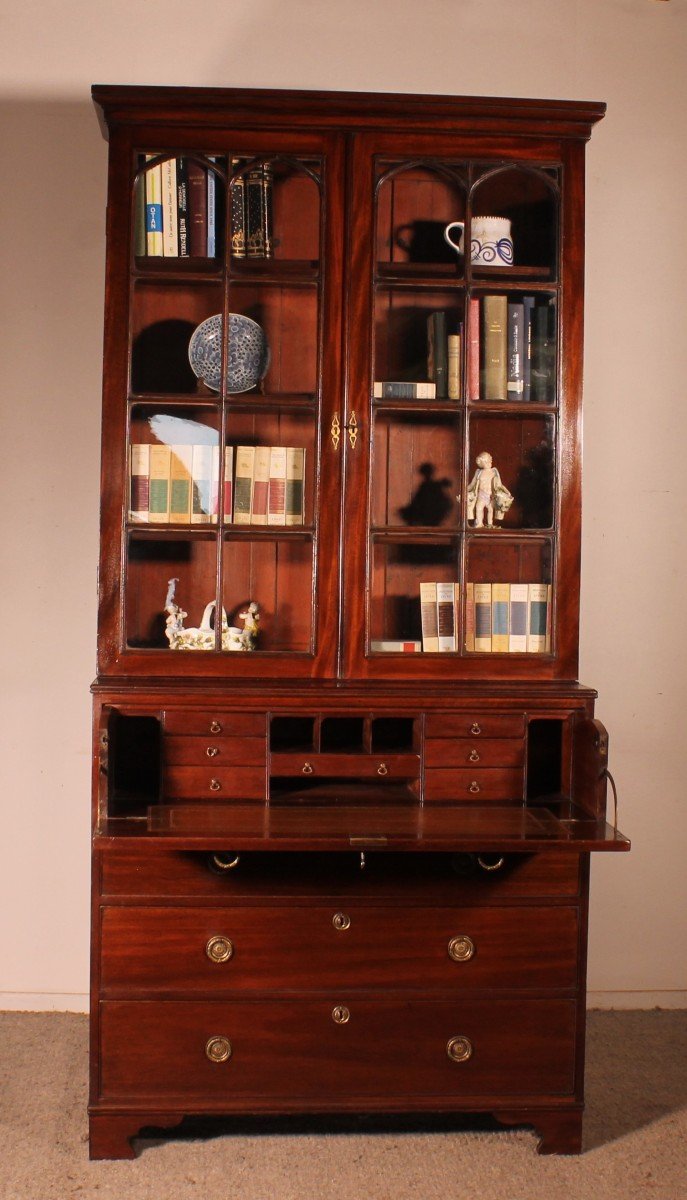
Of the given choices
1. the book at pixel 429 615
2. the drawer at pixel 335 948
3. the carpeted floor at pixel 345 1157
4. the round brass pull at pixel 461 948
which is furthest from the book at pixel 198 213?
the carpeted floor at pixel 345 1157

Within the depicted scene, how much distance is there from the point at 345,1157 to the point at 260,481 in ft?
4.88

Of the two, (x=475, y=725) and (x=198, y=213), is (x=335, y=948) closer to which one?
(x=475, y=725)

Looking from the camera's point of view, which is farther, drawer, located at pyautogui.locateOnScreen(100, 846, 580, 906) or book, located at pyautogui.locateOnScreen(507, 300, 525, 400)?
book, located at pyautogui.locateOnScreen(507, 300, 525, 400)

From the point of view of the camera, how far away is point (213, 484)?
2420 mm

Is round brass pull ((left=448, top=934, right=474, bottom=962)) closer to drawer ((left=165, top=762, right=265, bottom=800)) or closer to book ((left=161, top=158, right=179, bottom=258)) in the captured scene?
drawer ((left=165, top=762, right=265, bottom=800))

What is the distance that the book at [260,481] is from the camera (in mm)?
2426

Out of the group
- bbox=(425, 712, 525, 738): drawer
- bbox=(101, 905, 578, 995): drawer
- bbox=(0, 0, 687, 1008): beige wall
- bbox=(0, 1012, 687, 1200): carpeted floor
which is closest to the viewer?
bbox=(0, 1012, 687, 1200): carpeted floor

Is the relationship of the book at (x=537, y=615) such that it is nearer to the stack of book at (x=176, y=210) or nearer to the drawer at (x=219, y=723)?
the drawer at (x=219, y=723)

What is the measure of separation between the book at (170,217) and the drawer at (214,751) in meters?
1.09

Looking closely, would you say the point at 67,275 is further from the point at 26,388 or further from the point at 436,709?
the point at 436,709

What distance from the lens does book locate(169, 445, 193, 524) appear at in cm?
240

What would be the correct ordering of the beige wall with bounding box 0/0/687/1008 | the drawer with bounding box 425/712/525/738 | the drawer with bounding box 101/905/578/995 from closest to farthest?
the drawer with bounding box 101/905/578/995 → the drawer with bounding box 425/712/525/738 → the beige wall with bounding box 0/0/687/1008

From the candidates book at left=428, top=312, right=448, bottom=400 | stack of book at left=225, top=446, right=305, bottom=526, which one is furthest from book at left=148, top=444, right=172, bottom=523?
book at left=428, top=312, right=448, bottom=400

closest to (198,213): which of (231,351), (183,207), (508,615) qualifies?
(183,207)
